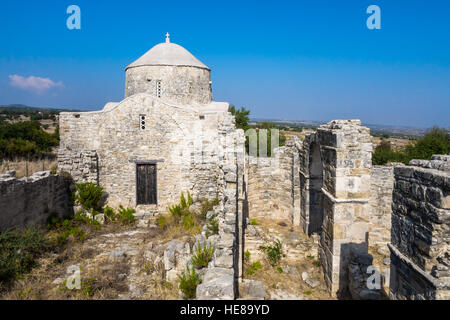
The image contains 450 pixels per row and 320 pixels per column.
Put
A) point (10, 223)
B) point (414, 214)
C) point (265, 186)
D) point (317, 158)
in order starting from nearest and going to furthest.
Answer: point (414, 214), point (10, 223), point (317, 158), point (265, 186)

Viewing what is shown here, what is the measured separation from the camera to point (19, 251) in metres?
7.29

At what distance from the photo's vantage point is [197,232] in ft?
29.3

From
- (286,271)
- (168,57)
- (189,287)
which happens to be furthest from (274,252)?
(168,57)

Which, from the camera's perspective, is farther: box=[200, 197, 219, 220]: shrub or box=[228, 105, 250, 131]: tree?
box=[228, 105, 250, 131]: tree

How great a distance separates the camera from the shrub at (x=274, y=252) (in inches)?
332

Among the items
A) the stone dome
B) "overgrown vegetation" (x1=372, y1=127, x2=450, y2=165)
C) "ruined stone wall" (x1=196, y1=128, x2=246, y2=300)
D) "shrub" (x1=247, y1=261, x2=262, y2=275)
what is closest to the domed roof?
the stone dome

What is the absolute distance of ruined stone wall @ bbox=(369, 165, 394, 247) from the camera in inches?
412

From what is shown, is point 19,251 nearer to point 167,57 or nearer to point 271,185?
point 271,185

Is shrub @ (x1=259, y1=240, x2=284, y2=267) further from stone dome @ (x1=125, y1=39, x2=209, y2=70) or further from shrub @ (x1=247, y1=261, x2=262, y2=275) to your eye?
stone dome @ (x1=125, y1=39, x2=209, y2=70)

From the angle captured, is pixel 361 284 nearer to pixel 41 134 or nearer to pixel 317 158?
pixel 317 158

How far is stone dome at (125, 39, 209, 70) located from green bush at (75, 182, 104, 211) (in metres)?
7.09

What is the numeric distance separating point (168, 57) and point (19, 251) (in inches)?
447
